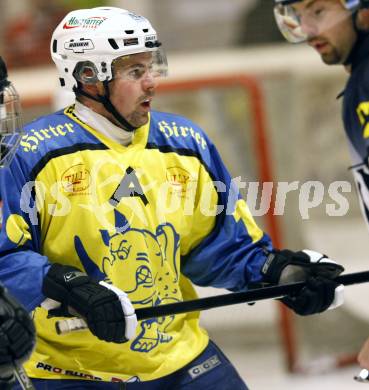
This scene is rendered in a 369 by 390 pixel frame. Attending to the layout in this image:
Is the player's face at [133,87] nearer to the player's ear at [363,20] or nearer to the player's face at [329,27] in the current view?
the player's face at [329,27]

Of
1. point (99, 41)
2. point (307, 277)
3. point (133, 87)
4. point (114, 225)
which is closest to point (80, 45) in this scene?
point (99, 41)

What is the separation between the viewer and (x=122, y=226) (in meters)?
3.13

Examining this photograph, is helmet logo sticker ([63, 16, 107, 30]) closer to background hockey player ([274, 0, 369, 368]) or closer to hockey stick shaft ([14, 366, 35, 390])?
background hockey player ([274, 0, 369, 368])

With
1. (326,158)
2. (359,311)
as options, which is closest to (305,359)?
(359,311)

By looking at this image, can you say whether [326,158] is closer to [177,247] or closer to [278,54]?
[278,54]

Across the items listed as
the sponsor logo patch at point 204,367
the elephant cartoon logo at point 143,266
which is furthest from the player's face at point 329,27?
the sponsor logo patch at point 204,367

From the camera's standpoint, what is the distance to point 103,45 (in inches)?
125

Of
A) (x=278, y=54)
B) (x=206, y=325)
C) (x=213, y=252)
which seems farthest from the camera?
(x=278, y=54)

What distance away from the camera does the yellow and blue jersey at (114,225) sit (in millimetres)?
3031

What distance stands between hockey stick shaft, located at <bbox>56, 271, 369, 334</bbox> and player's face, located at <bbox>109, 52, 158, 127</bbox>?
51cm

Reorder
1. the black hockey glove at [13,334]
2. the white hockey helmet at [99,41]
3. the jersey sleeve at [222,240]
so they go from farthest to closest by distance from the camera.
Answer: the jersey sleeve at [222,240] < the white hockey helmet at [99,41] < the black hockey glove at [13,334]

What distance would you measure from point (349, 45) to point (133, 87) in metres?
0.61

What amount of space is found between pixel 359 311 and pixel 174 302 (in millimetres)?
2547

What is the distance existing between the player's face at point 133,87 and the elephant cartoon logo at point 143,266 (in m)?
0.28
